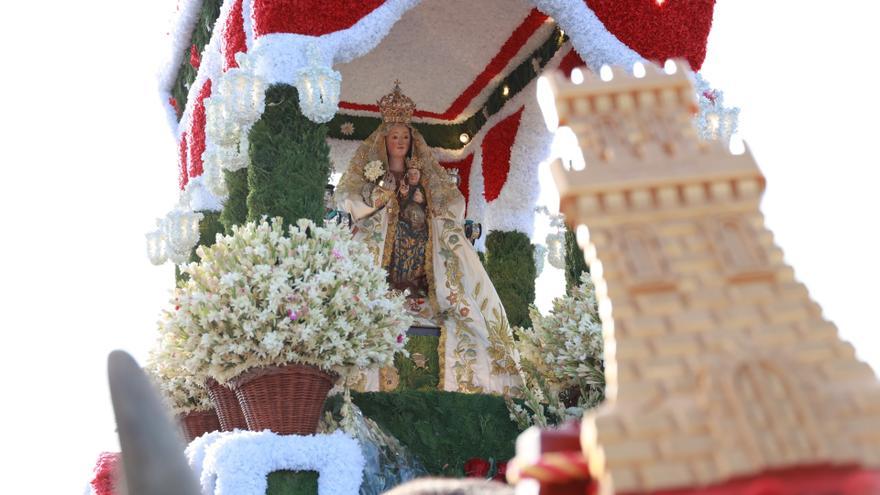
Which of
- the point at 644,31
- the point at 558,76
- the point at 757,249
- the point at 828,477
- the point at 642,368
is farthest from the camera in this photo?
the point at 644,31

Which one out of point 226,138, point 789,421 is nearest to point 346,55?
point 226,138

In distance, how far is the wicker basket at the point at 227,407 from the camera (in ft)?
24.9

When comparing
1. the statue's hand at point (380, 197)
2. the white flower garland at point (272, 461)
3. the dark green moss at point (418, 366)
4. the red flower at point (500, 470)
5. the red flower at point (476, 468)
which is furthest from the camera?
the statue's hand at point (380, 197)

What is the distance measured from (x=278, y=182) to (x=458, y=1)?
3.53 m

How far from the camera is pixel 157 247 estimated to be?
981cm

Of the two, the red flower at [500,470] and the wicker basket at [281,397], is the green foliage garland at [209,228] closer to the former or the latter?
the wicker basket at [281,397]

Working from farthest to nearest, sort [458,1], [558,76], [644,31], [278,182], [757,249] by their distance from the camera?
[458,1], [644,31], [278,182], [558,76], [757,249]

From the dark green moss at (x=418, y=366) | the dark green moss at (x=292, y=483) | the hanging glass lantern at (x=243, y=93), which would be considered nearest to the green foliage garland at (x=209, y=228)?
the dark green moss at (x=418, y=366)

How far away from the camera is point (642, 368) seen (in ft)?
5.53

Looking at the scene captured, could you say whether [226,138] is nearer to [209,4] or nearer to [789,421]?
[209,4]

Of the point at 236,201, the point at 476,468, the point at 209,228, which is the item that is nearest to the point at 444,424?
the point at 476,468

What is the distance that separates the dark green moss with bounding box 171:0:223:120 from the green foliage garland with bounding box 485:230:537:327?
3.44 m

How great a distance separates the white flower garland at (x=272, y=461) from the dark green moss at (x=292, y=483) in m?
0.03

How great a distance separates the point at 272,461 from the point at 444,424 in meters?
1.55
